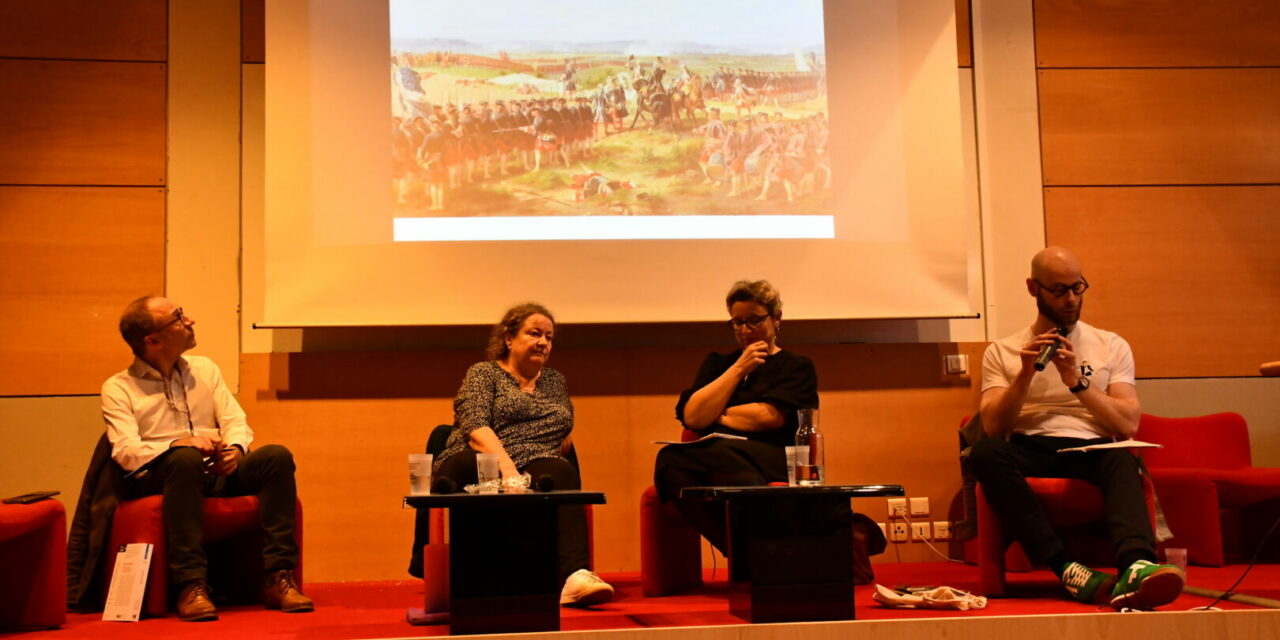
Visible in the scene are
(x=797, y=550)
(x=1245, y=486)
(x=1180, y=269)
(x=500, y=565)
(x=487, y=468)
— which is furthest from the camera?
(x=1180, y=269)

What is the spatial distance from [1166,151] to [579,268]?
96.3 inches

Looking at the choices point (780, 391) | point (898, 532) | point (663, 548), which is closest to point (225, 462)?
point (663, 548)

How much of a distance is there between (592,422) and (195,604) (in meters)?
1.65

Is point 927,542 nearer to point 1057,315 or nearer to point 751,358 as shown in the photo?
point 1057,315

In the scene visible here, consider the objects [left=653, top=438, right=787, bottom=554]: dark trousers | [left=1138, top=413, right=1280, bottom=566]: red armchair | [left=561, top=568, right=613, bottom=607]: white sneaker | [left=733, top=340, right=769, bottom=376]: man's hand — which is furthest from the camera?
[left=1138, top=413, right=1280, bottom=566]: red armchair

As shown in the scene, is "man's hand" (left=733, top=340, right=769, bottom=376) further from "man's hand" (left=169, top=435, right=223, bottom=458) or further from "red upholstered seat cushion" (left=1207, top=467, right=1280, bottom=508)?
"red upholstered seat cushion" (left=1207, top=467, right=1280, bottom=508)

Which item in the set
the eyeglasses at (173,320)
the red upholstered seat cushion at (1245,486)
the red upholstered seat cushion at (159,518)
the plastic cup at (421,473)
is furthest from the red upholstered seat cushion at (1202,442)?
the eyeglasses at (173,320)

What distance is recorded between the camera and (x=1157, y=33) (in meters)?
4.71

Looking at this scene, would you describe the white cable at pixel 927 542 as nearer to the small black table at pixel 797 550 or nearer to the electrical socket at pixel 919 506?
the electrical socket at pixel 919 506

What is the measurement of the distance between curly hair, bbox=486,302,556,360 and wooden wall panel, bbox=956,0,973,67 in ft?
7.03

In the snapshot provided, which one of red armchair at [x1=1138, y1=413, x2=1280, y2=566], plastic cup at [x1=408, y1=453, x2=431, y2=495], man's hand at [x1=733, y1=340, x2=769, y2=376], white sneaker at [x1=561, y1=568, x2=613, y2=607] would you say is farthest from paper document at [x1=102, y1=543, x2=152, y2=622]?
red armchair at [x1=1138, y1=413, x2=1280, y2=566]

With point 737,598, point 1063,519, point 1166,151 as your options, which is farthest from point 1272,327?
point 737,598

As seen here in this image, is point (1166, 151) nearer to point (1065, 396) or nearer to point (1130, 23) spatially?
point (1130, 23)

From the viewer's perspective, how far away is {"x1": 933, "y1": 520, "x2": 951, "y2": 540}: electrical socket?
4.46 meters
